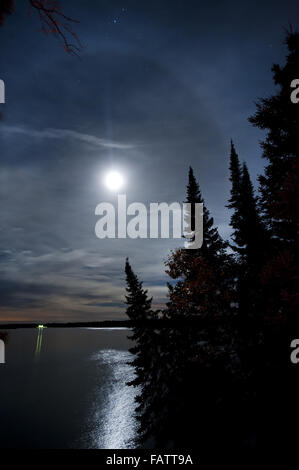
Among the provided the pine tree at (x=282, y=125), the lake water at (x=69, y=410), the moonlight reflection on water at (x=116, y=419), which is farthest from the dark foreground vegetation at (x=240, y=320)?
the moonlight reflection on water at (x=116, y=419)

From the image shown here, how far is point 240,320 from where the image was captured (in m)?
14.9

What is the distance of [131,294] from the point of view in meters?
28.8

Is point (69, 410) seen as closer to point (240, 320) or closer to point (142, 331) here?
point (142, 331)

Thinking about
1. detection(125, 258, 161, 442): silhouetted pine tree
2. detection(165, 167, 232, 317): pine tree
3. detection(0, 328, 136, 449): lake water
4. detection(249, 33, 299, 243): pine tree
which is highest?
detection(249, 33, 299, 243): pine tree

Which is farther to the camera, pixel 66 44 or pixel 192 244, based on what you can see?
pixel 192 244

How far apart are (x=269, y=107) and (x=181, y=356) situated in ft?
65.3

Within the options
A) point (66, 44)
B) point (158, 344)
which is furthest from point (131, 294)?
point (66, 44)

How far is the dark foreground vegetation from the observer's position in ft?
27.7

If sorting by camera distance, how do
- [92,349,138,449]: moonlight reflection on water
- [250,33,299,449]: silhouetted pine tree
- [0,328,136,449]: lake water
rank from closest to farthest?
[250,33,299,449]: silhouetted pine tree
[92,349,138,449]: moonlight reflection on water
[0,328,136,449]: lake water

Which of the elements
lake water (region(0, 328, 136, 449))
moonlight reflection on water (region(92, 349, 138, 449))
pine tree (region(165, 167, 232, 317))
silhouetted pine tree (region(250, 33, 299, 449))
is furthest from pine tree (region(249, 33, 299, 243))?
moonlight reflection on water (region(92, 349, 138, 449))

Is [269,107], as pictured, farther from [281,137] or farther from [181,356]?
[181,356]

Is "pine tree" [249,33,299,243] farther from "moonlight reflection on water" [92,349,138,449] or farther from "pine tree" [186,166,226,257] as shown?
"moonlight reflection on water" [92,349,138,449]
